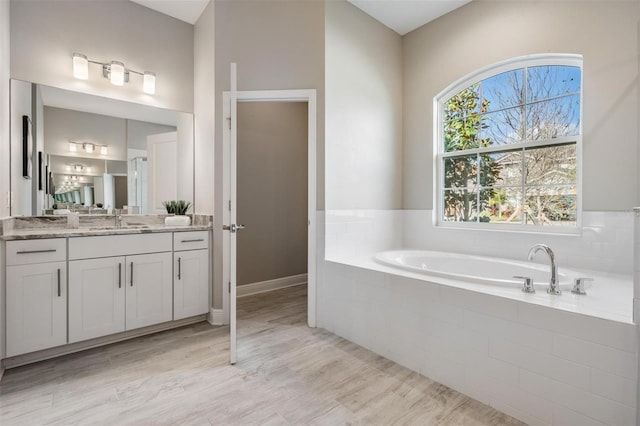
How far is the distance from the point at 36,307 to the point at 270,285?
2.33 m

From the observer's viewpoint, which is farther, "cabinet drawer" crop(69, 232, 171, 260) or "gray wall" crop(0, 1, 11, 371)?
"cabinet drawer" crop(69, 232, 171, 260)

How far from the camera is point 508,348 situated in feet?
5.28

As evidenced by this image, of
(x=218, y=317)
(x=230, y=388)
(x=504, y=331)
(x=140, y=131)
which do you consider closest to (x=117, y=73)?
(x=140, y=131)

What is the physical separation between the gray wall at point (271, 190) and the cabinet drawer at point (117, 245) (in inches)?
47.5

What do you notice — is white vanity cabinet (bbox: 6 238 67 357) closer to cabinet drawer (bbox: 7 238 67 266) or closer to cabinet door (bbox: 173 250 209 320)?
cabinet drawer (bbox: 7 238 67 266)

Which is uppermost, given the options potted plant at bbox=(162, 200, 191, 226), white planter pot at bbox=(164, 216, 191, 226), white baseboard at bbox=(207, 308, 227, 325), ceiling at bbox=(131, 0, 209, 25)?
ceiling at bbox=(131, 0, 209, 25)

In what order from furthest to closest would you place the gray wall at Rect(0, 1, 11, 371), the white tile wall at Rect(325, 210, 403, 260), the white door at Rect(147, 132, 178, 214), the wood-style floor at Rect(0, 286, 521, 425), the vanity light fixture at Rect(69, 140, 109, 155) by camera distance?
the white door at Rect(147, 132, 178, 214) < the white tile wall at Rect(325, 210, 403, 260) < the vanity light fixture at Rect(69, 140, 109, 155) < the gray wall at Rect(0, 1, 11, 371) < the wood-style floor at Rect(0, 286, 521, 425)

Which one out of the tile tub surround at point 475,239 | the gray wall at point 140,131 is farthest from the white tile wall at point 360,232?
the gray wall at point 140,131

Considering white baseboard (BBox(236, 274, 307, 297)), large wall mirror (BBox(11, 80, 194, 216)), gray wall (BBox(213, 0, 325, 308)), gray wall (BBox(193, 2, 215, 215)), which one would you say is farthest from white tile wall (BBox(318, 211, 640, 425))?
large wall mirror (BBox(11, 80, 194, 216))

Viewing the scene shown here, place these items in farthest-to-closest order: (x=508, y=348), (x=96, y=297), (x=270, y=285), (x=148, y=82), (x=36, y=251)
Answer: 1. (x=270, y=285)
2. (x=148, y=82)
3. (x=96, y=297)
4. (x=36, y=251)
5. (x=508, y=348)

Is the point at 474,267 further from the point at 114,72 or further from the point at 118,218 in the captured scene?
the point at 114,72

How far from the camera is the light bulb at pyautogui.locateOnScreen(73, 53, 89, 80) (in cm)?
258

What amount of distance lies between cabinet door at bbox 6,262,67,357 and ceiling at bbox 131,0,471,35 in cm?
249

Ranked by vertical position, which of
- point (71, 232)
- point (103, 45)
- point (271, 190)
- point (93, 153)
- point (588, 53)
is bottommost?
point (71, 232)
